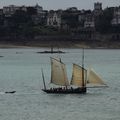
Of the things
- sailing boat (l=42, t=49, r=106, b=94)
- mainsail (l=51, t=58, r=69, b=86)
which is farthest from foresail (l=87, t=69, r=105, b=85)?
mainsail (l=51, t=58, r=69, b=86)

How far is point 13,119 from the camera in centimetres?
6109

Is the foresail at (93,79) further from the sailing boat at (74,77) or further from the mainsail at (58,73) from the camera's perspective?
the mainsail at (58,73)

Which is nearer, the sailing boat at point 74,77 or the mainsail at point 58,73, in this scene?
the sailing boat at point 74,77

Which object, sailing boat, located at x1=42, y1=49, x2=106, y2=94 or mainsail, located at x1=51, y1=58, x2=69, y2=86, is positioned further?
mainsail, located at x1=51, y1=58, x2=69, y2=86

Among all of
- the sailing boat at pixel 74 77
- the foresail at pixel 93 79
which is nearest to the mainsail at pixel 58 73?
the sailing boat at pixel 74 77

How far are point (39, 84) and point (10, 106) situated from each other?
89.3 ft

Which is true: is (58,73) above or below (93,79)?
above

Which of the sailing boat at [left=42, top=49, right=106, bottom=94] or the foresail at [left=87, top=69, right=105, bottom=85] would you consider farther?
the foresail at [left=87, top=69, right=105, bottom=85]

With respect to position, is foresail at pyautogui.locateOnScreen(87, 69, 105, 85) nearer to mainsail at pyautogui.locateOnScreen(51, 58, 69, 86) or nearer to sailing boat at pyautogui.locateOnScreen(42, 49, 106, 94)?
sailing boat at pyautogui.locateOnScreen(42, 49, 106, 94)

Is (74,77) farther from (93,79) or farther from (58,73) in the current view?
(93,79)

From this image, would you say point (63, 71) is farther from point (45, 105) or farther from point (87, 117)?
point (87, 117)

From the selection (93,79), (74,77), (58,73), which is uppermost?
(58,73)

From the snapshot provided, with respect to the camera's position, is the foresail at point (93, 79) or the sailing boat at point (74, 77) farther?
the foresail at point (93, 79)

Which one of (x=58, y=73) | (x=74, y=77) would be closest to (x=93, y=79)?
(x=74, y=77)
